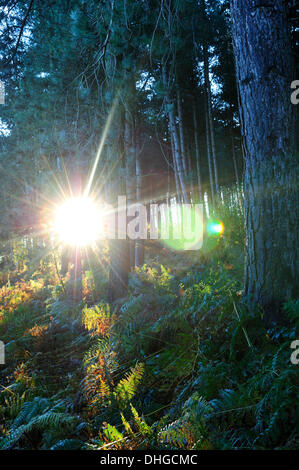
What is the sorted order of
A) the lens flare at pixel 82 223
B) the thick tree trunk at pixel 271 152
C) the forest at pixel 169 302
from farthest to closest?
the lens flare at pixel 82 223 < the thick tree trunk at pixel 271 152 < the forest at pixel 169 302

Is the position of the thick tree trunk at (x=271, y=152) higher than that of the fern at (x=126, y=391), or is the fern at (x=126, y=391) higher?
the thick tree trunk at (x=271, y=152)

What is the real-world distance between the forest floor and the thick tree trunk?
38 centimetres

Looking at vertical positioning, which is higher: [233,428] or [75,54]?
[75,54]

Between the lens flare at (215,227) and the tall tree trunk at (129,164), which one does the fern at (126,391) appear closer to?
the lens flare at (215,227)

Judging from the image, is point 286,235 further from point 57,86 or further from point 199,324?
point 57,86

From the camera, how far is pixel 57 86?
262 inches

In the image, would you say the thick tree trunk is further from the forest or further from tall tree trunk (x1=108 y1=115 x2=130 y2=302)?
tall tree trunk (x1=108 y1=115 x2=130 y2=302)

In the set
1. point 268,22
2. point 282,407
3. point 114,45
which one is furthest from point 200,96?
point 282,407

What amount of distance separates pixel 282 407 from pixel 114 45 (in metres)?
5.38

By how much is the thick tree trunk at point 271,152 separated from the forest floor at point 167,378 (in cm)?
38

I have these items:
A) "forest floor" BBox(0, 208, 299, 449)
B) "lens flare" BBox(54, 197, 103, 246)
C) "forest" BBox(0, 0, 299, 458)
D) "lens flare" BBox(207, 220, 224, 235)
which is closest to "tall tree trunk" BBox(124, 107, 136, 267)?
"forest" BBox(0, 0, 299, 458)

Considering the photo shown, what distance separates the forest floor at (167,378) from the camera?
5.18 feet

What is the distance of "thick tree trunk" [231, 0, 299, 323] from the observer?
2420 millimetres

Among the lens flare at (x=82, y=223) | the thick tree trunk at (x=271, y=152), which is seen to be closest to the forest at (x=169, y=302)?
the thick tree trunk at (x=271, y=152)
